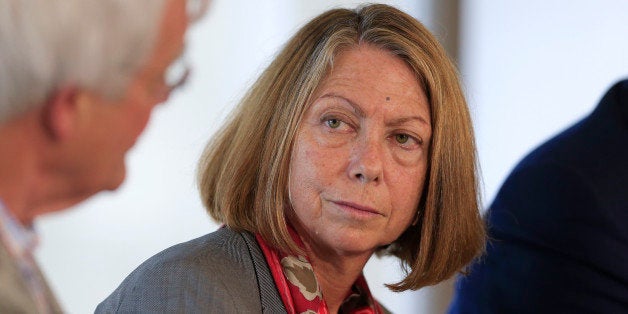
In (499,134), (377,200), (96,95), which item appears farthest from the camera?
(499,134)

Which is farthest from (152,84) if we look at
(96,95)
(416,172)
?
(416,172)

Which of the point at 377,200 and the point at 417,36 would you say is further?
the point at 417,36

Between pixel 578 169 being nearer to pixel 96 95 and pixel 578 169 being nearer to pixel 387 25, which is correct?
pixel 387 25

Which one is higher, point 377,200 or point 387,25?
point 387,25

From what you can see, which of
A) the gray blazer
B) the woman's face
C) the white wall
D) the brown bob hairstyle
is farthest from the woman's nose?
the white wall

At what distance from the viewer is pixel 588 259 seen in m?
2.02

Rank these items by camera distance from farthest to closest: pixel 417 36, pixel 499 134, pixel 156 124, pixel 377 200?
1. pixel 499 134
2. pixel 156 124
3. pixel 417 36
4. pixel 377 200

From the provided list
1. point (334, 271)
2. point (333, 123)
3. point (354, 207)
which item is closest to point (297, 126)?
point (333, 123)

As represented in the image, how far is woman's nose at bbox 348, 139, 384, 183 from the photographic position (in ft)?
4.88

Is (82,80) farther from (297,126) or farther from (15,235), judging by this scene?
(297,126)

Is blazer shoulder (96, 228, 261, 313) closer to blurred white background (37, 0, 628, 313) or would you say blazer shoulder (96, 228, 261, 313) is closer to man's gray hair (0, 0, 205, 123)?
blurred white background (37, 0, 628, 313)

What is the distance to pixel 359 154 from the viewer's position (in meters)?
1.51

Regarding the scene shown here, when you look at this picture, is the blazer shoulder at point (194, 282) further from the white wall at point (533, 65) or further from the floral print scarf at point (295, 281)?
the white wall at point (533, 65)

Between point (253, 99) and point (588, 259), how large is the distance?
0.86 m
